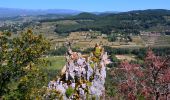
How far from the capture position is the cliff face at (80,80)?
2531cm

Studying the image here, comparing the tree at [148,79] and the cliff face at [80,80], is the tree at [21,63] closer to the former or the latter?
the cliff face at [80,80]

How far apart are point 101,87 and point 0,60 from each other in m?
7.00

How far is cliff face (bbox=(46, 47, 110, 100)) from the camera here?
25.3 m

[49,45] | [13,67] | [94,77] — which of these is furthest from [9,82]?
[94,77]

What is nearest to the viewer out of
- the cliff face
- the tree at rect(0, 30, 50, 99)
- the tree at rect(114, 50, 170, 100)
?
the tree at rect(114, 50, 170, 100)

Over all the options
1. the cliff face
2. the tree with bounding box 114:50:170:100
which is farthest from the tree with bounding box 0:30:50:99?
the tree with bounding box 114:50:170:100

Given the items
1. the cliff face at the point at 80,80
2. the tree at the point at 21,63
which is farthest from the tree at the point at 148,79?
the tree at the point at 21,63

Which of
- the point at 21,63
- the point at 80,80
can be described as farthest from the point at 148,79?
the point at 21,63

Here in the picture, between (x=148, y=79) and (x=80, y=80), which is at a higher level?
(x=148, y=79)

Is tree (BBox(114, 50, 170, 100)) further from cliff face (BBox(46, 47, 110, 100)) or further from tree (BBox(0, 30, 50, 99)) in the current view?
tree (BBox(0, 30, 50, 99))

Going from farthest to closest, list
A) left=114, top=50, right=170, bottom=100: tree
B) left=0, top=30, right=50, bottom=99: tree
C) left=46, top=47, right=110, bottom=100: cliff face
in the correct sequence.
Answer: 1. left=46, top=47, right=110, bottom=100: cliff face
2. left=0, top=30, right=50, bottom=99: tree
3. left=114, top=50, right=170, bottom=100: tree

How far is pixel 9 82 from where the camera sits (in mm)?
Result: 24359

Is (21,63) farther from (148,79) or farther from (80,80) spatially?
(148,79)

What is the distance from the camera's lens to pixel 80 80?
25.9 metres
